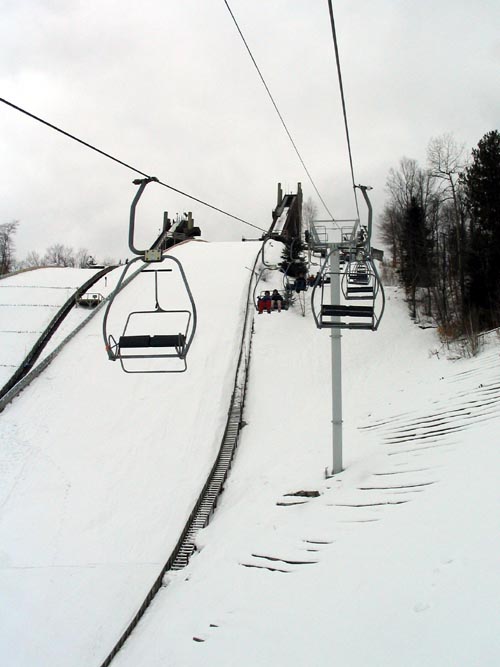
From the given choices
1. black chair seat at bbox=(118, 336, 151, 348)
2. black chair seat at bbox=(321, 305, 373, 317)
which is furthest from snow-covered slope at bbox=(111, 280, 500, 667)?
black chair seat at bbox=(118, 336, 151, 348)

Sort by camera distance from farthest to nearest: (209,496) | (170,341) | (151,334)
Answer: (151,334)
(209,496)
(170,341)

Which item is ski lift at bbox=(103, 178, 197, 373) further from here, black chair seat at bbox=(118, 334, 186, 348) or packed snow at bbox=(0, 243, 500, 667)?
packed snow at bbox=(0, 243, 500, 667)

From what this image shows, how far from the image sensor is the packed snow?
568cm

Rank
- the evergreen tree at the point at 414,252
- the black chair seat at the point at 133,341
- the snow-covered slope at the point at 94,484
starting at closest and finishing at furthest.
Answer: the black chair seat at the point at 133,341, the snow-covered slope at the point at 94,484, the evergreen tree at the point at 414,252

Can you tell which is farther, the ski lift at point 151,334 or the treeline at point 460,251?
the treeline at point 460,251

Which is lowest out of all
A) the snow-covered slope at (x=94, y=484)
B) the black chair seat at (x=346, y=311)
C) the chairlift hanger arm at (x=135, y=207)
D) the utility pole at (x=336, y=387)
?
the snow-covered slope at (x=94, y=484)

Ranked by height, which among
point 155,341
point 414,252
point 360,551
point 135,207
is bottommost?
point 360,551

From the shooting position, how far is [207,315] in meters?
28.6

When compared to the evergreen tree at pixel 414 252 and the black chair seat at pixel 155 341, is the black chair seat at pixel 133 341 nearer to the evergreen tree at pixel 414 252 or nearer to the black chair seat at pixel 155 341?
the black chair seat at pixel 155 341

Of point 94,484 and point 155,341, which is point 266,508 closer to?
point 94,484

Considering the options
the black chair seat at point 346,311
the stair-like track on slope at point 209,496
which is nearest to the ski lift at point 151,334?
the stair-like track on slope at point 209,496

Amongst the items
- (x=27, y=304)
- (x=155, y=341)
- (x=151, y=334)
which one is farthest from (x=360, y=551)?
(x=27, y=304)

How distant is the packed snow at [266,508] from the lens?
568 centimetres

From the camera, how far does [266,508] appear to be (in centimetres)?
1187
